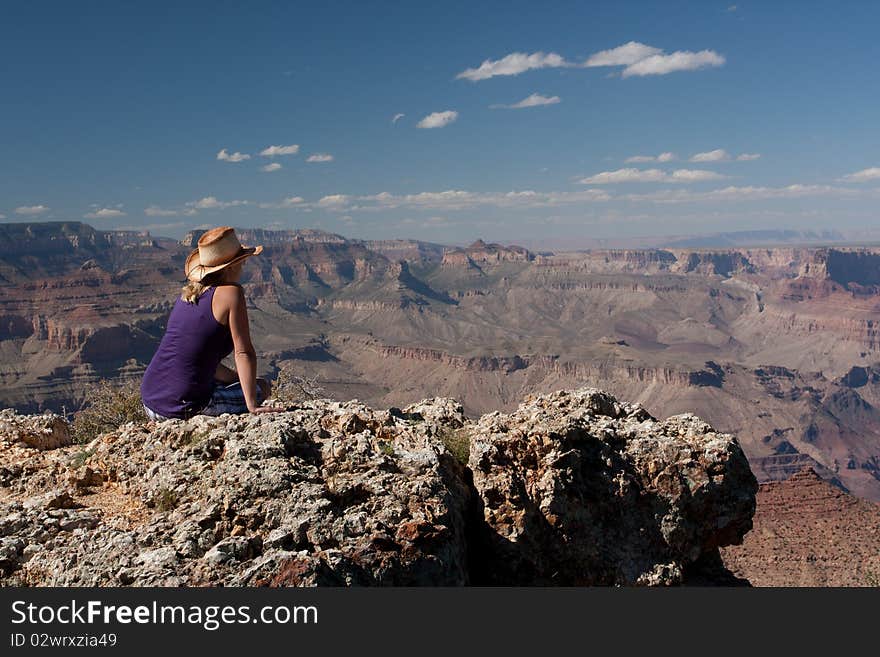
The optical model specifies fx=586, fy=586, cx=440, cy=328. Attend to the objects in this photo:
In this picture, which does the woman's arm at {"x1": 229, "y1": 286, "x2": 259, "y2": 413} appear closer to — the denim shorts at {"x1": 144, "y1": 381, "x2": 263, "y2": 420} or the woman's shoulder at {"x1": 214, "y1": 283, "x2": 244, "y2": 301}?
the woman's shoulder at {"x1": 214, "y1": 283, "x2": 244, "y2": 301}

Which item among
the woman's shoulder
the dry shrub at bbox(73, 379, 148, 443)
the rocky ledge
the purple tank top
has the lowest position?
the dry shrub at bbox(73, 379, 148, 443)

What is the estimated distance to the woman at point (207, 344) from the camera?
6.41 meters

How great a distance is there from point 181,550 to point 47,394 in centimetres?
14326

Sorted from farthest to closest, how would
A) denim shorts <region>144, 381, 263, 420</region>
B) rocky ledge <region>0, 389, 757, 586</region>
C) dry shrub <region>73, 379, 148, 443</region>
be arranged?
dry shrub <region>73, 379, 148, 443</region> → denim shorts <region>144, 381, 263, 420</region> → rocky ledge <region>0, 389, 757, 586</region>

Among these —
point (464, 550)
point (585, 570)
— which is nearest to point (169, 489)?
point (464, 550)

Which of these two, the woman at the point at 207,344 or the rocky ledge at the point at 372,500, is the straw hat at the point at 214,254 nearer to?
the woman at the point at 207,344

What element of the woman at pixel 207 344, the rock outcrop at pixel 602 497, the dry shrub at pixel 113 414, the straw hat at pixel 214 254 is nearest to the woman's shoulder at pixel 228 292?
the woman at pixel 207 344

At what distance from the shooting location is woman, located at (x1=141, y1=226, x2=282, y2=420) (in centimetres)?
641

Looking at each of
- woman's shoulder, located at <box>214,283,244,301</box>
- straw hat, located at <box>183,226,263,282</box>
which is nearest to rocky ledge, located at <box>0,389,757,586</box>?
woman's shoulder, located at <box>214,283,244,301</box>

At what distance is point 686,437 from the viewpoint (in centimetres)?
732

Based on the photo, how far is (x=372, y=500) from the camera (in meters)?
5.52

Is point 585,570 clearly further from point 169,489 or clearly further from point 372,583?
point 169,489

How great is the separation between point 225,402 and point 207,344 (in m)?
0.78

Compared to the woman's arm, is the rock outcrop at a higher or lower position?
lower
